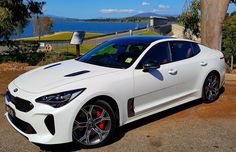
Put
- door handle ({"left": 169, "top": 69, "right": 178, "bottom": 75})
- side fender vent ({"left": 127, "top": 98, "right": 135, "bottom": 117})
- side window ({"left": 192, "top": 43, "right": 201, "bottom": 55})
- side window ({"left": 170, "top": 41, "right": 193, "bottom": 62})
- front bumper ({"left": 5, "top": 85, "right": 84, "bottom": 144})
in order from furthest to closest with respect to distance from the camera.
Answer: side window ({"left": 192, "top": 43, "right": 201, "bottom": 55}), side window ({"left": 170, "top": 41, "right": 193, "bottom": 62}), door handle ({"left": 169, "top": 69, "right": 178, "bottom": 75}), side fender vent ({"left": 127, "top": 98, "right": 135, "bottom": 117}), front bumper ({"left": 5, "top": 85, "right": 84, "bottom": 144})

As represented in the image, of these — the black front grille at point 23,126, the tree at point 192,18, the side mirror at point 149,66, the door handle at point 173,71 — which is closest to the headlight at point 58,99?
the black front grille at point 23,126

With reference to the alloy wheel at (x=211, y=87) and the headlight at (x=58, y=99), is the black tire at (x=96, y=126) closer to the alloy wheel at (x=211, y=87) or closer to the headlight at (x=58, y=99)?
the headlight at (x=58, y=99)

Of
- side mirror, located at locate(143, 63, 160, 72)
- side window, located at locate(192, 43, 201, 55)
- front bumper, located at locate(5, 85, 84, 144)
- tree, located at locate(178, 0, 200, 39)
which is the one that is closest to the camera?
front bumper, located at locate(5, 85, 84, 144)

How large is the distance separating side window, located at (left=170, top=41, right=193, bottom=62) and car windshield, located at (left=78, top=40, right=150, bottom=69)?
0.60 metres

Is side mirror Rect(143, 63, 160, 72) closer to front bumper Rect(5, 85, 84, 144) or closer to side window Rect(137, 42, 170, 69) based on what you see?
side window Rect(137, 42, 170, 69)

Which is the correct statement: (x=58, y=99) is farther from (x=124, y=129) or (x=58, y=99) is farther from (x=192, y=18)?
(x=192, y=18)

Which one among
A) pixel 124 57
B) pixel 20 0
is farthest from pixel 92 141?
pixel 20 0

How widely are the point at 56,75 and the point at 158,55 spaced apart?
1797 mm

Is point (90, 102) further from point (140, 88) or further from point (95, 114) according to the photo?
point (140, 88)

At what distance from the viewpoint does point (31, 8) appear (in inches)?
603

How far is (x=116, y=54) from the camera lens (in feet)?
20.6

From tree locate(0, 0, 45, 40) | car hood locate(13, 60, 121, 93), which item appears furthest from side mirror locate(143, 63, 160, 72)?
tree locate(0, 0, 45, 40)

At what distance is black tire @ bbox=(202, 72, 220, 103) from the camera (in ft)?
23.9

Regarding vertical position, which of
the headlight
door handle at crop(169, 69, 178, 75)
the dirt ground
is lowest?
the dirt ground
